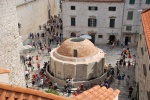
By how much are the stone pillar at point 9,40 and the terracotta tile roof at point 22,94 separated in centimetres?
718

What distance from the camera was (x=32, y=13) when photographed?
35.2 meters

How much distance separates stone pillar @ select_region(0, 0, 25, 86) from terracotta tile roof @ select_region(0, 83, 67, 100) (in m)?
7.18

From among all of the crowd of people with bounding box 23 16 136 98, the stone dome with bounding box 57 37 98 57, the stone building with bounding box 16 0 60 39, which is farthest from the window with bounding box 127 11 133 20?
the stone building with bounding box 16 0 60 39

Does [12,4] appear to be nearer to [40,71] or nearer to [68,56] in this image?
[68,56]

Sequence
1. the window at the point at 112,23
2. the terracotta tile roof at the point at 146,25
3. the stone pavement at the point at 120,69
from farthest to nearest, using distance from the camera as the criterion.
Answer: the window at the point at 112,23 < the stone pavement at the point at 120,69 < the terracotta tile roof at the point at 146,25

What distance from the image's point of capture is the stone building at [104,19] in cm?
2903

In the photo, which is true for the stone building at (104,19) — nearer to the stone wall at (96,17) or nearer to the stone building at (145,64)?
the stone wall at (96,17)

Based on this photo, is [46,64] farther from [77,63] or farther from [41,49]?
[41,49]

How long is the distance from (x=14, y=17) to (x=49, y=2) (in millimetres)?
30310

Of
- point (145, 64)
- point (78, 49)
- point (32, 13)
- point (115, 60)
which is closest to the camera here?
point (145, 64)

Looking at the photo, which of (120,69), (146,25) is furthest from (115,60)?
(146,25)

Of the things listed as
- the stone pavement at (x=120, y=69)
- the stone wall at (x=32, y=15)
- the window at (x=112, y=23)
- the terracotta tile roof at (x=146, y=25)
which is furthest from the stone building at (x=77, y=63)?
the stone wall at (x=32, y=15)

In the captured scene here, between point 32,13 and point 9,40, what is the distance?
75.4 ft

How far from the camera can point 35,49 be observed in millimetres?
28656
